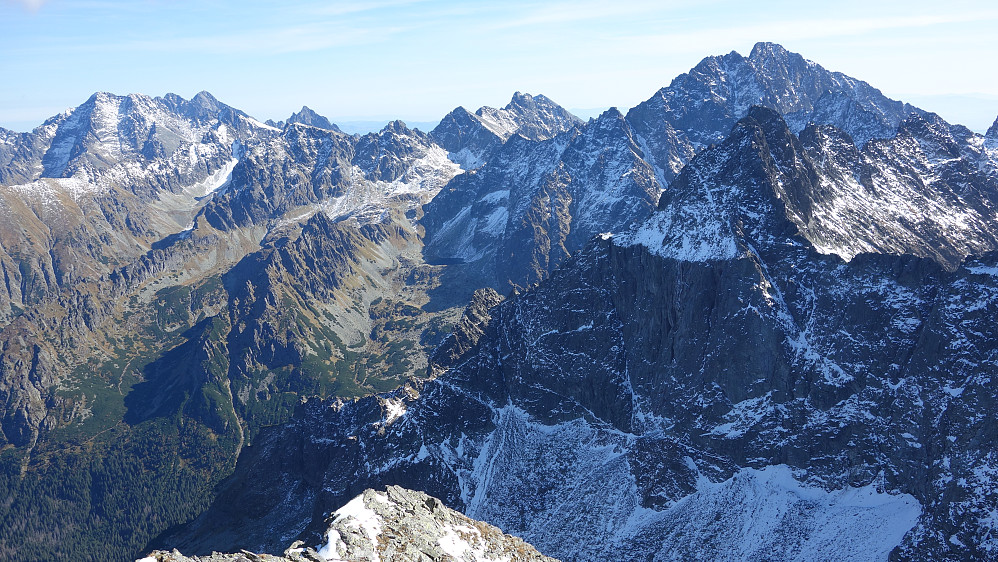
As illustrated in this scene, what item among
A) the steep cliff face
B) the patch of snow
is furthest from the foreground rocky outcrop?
the steep cliff face

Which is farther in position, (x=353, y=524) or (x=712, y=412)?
(x=712, y=412)

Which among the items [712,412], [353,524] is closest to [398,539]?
[353,524]

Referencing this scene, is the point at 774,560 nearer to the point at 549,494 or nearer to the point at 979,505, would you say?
the point at 979,505

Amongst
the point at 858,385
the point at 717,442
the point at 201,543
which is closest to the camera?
the point at 858,385

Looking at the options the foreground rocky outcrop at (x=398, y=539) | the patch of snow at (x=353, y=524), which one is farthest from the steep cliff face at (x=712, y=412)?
the patch of snow at (x=353, y=524)

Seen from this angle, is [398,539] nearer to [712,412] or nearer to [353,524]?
[353,524]

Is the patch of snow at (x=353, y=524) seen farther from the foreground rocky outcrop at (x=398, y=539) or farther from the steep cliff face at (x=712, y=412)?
the steep cliff face at (x=712, y=412)

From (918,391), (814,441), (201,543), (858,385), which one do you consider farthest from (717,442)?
(201,543)
